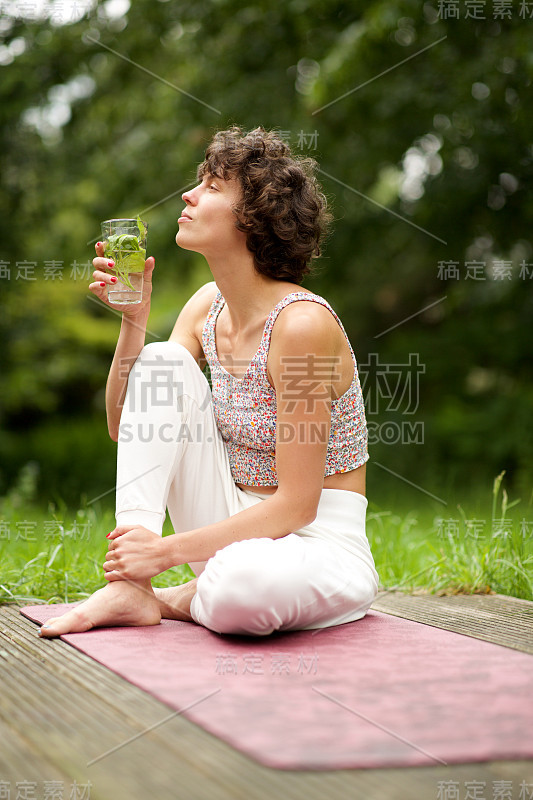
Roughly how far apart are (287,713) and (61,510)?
222 centimetres

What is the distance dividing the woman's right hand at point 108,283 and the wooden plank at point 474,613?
114 centimetres

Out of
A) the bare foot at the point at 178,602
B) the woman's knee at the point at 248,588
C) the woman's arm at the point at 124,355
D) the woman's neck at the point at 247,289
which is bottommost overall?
the bare foot at the point at 178,602

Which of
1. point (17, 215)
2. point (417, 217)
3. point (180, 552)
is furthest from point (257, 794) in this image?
point (17, 215)

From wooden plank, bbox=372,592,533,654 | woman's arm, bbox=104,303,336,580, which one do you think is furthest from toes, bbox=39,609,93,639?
wooden plank, bbox=372,592,533,654

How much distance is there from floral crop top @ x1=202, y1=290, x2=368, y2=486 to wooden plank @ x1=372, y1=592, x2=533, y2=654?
1.70ft

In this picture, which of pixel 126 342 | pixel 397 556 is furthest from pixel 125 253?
pixel 397 556

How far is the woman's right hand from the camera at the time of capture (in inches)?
87.2

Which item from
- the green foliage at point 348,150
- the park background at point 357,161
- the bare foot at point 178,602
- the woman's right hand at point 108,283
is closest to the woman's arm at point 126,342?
the woman's right hand at point 108,283

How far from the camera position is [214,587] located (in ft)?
6.41

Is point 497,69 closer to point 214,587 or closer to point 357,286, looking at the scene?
point 357,286

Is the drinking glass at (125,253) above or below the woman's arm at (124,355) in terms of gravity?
above

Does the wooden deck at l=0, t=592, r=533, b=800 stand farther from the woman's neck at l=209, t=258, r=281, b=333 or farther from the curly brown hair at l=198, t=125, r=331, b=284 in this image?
the curly brown hair at l=198, t=125, r=331, b=284

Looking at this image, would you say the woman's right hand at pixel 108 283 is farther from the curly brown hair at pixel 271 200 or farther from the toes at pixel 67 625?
the toes at pixel 67 625

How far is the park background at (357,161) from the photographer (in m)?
5.90
